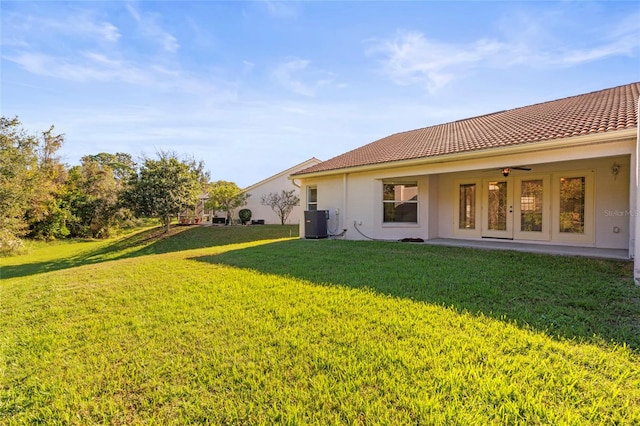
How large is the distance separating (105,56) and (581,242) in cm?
1497

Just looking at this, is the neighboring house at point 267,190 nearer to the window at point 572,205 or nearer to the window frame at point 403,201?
the window frame at point 403,201

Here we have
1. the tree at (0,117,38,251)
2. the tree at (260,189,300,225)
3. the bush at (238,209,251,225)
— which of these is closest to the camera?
the tree at (0,117,38,251)

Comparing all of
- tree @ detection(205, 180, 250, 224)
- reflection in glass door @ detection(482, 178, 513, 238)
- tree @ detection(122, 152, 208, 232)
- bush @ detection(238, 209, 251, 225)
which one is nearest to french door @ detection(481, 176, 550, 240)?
reflection in glass door @ detection(482, 178, 513, 238)

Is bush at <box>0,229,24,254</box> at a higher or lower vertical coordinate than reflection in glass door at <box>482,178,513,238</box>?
lower

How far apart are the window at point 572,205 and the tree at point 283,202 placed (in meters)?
17.9

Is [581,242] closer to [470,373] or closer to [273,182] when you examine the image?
[470,373]

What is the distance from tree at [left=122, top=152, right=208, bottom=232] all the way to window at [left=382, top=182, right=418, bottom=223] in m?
13.9

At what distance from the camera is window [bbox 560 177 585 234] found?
929 centimetres

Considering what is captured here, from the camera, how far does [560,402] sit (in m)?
2.43

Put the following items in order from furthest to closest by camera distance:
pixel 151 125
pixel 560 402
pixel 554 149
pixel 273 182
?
1. pixel 273 182
2. pixel 151 125
3. pixel 554 149
4. pixel 560 402

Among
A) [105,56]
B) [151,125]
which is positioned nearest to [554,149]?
[105,56]

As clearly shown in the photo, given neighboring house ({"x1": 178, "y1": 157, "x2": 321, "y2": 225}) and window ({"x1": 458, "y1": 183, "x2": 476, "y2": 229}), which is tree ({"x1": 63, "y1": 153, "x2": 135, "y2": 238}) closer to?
neighboring house ({"x1": 178, "y1": 157, "x2": 321, "y2": 225})

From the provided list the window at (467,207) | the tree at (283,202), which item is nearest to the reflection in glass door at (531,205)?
the window at (467,207)

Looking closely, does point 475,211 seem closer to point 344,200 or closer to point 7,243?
point 344,200
